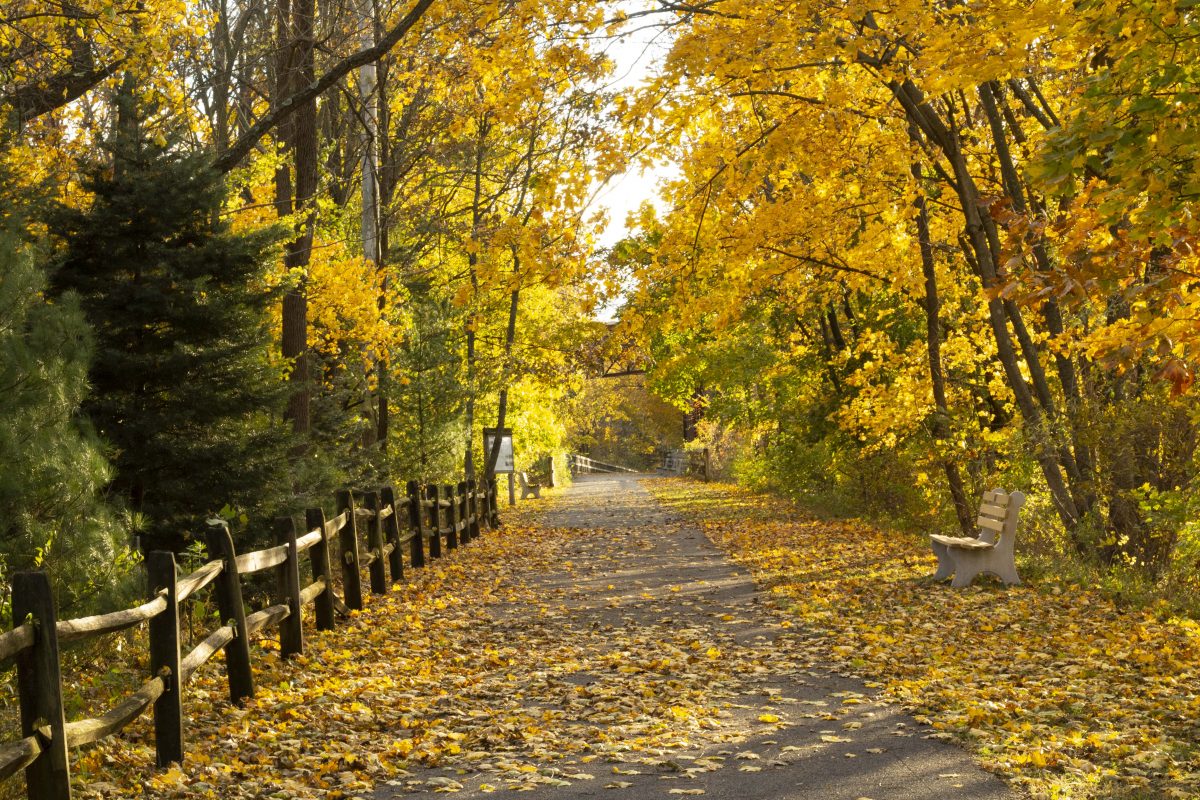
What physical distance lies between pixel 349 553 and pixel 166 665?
5448mm

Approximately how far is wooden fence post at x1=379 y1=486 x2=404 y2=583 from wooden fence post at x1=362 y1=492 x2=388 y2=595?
80 cm

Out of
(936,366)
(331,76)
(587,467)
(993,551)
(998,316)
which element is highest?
(331,76)

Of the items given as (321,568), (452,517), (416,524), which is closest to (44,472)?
(321,568)

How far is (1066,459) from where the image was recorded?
1382 centimetres

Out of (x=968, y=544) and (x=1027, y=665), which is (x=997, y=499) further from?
(x=1027, y=665)

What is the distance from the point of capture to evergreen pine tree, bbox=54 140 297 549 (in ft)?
38.4

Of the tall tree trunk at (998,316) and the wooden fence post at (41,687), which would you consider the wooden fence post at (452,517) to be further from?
the wooden fence post at (41,687)

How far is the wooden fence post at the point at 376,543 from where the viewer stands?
43.5 feet

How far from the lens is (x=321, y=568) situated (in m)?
10.6

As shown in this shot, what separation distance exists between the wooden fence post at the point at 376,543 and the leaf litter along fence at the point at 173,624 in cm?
1

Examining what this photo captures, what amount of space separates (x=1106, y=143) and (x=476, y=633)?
699 centimetres

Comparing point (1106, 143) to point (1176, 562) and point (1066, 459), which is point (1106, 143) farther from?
point (1066, 459)

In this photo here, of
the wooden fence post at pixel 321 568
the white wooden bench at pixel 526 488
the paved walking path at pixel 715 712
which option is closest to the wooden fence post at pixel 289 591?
the wooden fence post at pixel 321 568

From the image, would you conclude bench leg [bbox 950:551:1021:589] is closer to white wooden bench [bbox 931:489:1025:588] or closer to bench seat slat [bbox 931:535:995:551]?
white wooden bench [bbox 931:489:1025:588]
